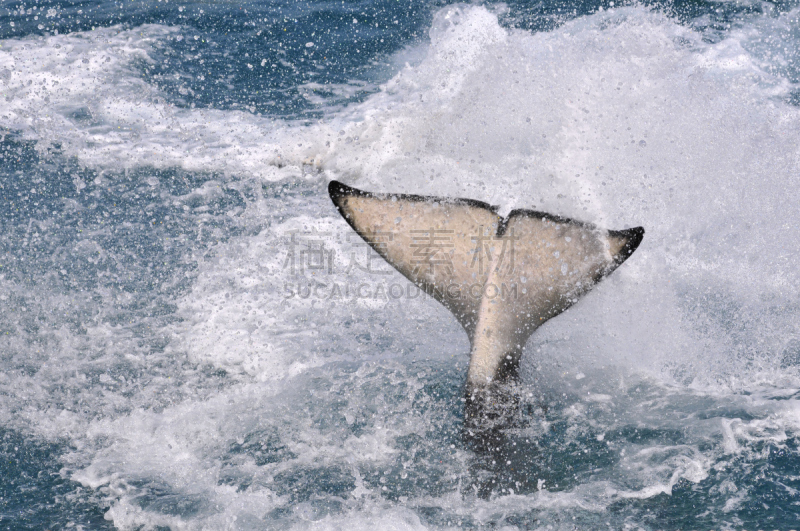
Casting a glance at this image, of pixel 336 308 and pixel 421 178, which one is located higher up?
pixel 421 178

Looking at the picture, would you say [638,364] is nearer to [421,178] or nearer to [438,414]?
[438,414]

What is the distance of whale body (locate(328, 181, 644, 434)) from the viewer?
527 centimetres

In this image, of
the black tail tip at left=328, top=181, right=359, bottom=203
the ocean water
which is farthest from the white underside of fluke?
the ocean water

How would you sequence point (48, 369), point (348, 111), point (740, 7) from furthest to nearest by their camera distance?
point (740, 7), point (348, 111), point (48, 369)

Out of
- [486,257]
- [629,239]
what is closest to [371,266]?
[486,257]

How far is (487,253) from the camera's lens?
210 inches

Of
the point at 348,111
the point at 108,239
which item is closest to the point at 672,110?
the point at 348,111

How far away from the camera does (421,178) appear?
788cm

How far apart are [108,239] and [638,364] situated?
5627 mm

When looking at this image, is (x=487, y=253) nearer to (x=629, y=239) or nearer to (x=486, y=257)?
(x=486, y=257)

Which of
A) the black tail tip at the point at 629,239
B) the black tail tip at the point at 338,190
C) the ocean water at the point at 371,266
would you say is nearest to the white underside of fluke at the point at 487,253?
the black tail tip at the point at 338,190

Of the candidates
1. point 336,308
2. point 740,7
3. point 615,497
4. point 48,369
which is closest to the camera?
point 615,497

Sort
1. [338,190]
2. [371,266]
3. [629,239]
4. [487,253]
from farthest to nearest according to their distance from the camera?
[371,266] → [487,253] → [338,190] → [629,239]

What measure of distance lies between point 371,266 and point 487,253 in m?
2.32
